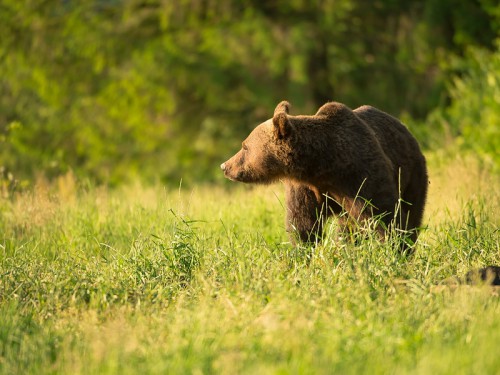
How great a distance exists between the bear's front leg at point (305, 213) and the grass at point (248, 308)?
Result: 11.6 inches

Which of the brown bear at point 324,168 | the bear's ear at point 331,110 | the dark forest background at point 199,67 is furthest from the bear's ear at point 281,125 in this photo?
the dark forest background at point 199,67

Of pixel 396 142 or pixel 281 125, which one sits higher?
pixel 281 125

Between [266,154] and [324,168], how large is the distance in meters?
0.55

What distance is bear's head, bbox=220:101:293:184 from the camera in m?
6.62

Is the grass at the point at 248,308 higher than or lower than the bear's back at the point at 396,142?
lower

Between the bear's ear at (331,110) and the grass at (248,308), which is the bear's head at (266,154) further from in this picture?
the grass at (248,308)

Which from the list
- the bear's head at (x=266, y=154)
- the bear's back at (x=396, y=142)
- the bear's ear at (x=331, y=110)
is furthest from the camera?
the bear's back at (x=396, y=142)

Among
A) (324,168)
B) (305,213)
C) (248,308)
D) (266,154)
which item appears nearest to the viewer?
(248,308)

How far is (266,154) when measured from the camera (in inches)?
268

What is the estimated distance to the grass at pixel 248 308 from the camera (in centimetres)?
401

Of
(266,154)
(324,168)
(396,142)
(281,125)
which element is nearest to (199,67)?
(396,142)

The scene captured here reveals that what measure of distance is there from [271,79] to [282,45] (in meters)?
1.07

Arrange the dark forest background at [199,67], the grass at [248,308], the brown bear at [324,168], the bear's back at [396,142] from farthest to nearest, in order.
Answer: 1. the dark forest background at [199,67]
2. the bear's back at [396,142]
3. the brown bear at [324,168]
4. the grass at [248,308]

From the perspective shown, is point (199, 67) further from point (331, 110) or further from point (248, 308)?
point (248, 308)
